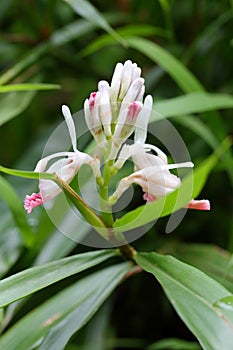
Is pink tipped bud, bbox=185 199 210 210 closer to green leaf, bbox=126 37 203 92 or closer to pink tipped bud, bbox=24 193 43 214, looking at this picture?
pink tipped bud, bbox=24 193 43 214

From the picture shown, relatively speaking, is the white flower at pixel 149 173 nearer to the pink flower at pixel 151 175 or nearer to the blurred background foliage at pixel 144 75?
A: the pink flower at pixel 151 175

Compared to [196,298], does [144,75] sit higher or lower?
higher

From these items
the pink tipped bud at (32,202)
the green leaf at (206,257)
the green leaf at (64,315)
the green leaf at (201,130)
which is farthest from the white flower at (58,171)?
the green leaf at (201,130)

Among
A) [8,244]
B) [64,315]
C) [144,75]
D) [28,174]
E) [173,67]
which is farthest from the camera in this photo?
[144,75]

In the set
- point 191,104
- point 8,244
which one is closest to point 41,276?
point 8,244

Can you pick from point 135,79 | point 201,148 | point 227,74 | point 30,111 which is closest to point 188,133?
point 201,148

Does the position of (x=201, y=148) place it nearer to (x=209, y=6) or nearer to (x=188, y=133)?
(x=188, y=133)

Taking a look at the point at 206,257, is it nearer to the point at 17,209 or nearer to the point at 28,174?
the point at 17,209

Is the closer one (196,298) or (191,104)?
(196,298)

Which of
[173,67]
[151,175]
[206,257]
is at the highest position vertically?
[173,67]
